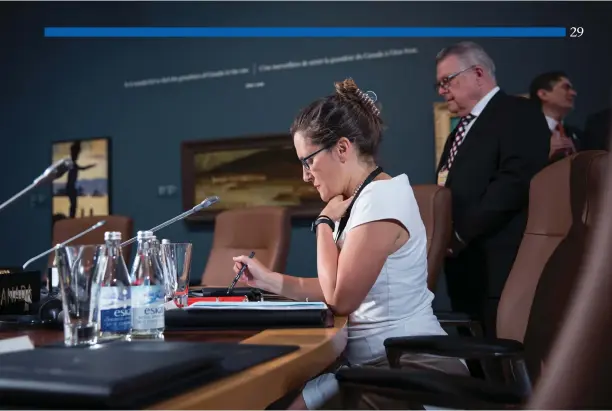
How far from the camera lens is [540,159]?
8.18ft

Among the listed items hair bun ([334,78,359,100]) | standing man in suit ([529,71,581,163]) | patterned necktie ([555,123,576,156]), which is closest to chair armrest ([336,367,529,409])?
hair bun ([334,78,359,100])

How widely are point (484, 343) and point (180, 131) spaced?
10.4 feet

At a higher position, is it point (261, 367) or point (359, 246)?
point (359, 246)

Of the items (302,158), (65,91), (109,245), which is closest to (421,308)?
(302,158)

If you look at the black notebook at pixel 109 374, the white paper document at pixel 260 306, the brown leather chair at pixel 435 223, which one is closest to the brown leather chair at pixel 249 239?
the brown leather chair at pixel 435 223

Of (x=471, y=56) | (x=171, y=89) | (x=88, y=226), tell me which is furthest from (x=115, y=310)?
(x=171, y=89)

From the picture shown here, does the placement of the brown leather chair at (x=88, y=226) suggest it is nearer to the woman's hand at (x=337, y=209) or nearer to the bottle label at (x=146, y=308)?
the woman's hand at (x=337, y=209)

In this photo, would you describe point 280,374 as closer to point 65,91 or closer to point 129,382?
point 129,382

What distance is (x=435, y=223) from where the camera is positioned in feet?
7.20

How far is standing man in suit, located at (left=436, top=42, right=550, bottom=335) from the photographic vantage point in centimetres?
239

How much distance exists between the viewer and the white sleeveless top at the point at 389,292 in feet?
4.78

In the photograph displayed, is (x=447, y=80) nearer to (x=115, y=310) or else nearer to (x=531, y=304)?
(x=531, y=304)

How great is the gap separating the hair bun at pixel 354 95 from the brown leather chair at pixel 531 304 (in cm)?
48

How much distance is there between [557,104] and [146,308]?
2881mm
